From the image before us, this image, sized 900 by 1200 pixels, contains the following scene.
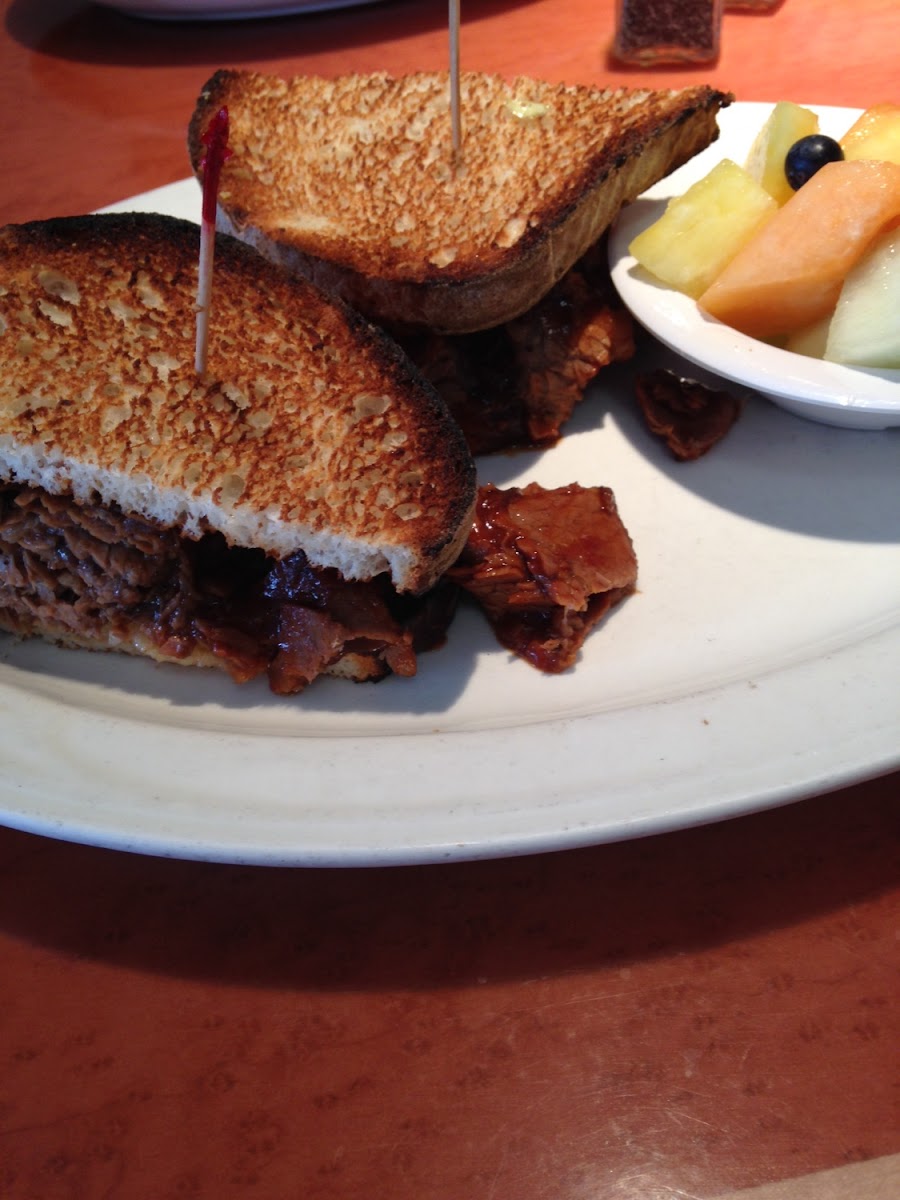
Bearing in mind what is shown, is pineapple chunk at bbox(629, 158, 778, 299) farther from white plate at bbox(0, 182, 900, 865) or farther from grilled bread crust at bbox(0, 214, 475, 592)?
grilled bread crust at bbox(0, 214, 475, 592)

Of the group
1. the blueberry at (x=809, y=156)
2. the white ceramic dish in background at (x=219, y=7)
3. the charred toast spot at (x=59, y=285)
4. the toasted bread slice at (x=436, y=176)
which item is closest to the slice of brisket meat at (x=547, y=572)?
the toasted bread slice at (x=436, y=176)

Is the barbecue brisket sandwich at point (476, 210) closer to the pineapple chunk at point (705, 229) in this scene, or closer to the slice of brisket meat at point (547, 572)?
the pineapple chunk at point (705, 229)

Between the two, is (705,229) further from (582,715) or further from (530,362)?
(582,715)

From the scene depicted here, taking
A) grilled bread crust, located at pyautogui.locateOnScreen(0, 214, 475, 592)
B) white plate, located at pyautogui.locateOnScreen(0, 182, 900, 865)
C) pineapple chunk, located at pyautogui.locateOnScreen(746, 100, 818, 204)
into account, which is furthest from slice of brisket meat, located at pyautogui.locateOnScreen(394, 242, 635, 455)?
pineapple chunk, located at pyautogui.locateOnScreen(746, 100, 818, 204)

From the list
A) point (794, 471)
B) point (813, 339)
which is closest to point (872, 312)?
point (813, 339)

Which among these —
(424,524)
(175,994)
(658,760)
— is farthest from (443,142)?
(175,994)
